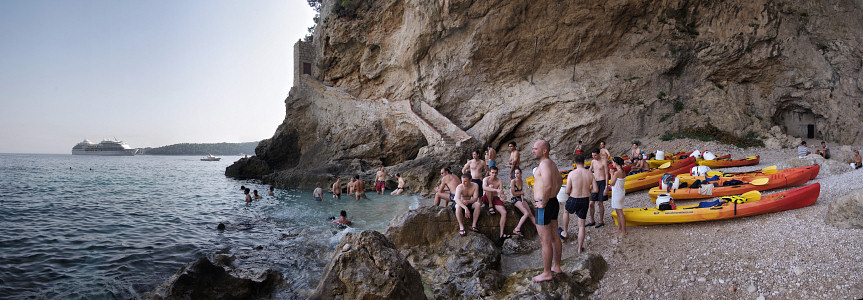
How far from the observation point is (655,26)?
18.0 m

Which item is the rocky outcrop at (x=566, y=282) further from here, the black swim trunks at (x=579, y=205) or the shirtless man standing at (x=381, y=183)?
the shirtless man standing at (x=381, y=183)

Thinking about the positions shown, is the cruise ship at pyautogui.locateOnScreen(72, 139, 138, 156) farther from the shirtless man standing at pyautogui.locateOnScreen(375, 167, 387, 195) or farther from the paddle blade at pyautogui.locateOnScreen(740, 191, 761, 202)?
the paddle blade at pyautogui.locateOnScreen(740, 191, 761, 202)

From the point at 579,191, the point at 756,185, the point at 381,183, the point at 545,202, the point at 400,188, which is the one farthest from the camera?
the point at 381,183

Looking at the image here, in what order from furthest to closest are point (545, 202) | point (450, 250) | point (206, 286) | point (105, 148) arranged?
point (105, 148) → point (450, 250) → point (206, 286) → point (545, 202)

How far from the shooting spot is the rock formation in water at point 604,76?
16.7m

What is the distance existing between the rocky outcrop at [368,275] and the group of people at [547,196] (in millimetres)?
1413

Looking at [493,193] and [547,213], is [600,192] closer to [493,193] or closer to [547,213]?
[493,193]

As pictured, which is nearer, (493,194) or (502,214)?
(502,214)

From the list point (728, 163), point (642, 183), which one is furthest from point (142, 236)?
point (728, 163)

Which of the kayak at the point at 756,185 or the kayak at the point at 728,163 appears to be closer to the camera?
the kayak at the point at 756,185

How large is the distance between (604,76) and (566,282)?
15966mm

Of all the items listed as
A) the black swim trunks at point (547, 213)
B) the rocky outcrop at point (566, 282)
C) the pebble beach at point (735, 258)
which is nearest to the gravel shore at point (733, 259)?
the pebble beach at point (735, 258)

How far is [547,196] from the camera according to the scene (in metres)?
4.30

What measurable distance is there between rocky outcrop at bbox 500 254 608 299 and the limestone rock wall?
13.2 metres
